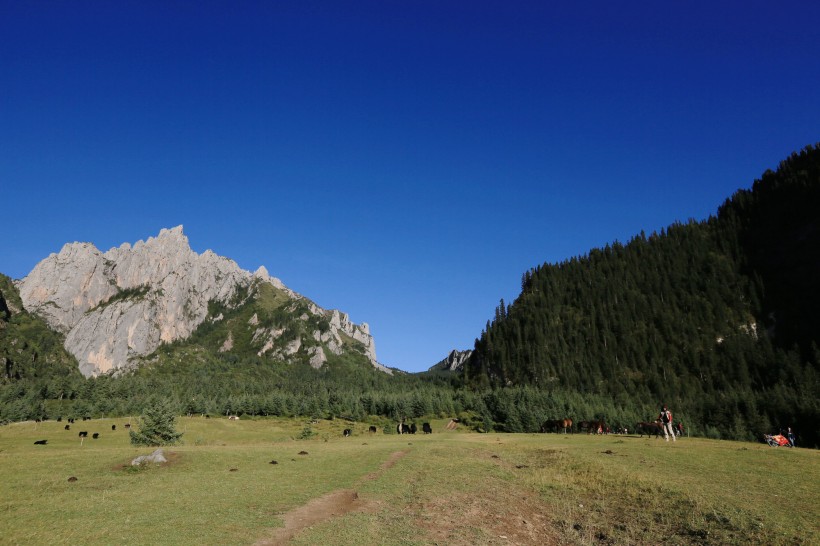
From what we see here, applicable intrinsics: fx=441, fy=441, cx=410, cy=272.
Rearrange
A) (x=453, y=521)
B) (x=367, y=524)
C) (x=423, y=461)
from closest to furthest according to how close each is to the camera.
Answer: (x=367, y=524)
(x=453, y=521)
(x=423, y=461)

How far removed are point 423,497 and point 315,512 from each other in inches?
263

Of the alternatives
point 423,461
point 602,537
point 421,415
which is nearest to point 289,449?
point 423,461

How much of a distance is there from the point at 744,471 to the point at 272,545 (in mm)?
30882

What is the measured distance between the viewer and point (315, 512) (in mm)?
21641

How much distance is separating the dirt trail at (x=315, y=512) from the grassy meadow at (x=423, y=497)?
0.19 meters

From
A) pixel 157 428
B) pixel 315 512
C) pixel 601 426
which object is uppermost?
pixel 601 426

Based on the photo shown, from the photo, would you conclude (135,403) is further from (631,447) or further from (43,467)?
(631,447)

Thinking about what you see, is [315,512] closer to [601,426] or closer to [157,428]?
[157,428]

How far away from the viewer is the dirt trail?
17.5m

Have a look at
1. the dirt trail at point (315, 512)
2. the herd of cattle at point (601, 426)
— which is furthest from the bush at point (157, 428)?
the herd of cattle at point (601, 426)

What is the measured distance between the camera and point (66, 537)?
51.4 ft

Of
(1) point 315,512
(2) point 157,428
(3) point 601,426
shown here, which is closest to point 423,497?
(1) point 315,512

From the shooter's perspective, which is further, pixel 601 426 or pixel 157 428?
pixel 601 426

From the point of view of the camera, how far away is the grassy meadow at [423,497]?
18.1m
